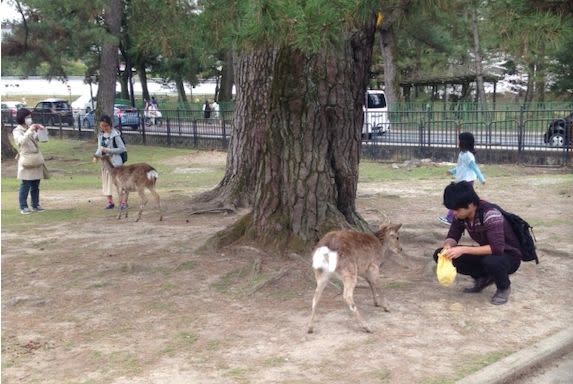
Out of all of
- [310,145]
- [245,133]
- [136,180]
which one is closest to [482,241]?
[310,145]

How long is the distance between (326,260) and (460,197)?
123 centimetres

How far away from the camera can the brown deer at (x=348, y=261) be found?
15.6 feet

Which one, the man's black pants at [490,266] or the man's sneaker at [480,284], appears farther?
the man's sneaker at [480,284]

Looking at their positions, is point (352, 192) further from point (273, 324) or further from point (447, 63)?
point (447, 63)

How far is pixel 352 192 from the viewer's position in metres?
6.88

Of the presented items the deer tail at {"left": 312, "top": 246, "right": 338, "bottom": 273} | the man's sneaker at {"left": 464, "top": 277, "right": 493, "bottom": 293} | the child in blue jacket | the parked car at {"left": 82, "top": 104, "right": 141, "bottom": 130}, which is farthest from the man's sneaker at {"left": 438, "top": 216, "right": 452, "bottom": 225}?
the parked car at {"left": 82, "top": 104, "right": 141, "bottom": 130}

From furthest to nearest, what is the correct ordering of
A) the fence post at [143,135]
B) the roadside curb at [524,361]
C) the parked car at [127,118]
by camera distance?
the parked car at [127,118] < the fence post at [143,135] < the roadside curb at [524,361]

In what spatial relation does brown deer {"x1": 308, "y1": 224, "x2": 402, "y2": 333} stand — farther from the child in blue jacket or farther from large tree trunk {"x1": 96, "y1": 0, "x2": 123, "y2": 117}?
large tree trunk {"x1": 96, "y1": 0, "x2": 123, "y2": 117}

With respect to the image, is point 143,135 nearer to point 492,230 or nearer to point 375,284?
point 375,284

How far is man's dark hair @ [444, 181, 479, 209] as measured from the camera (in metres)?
5.25

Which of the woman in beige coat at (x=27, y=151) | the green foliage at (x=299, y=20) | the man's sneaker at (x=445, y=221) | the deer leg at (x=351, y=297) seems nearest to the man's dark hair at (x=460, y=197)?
the deer leg at (x=351, y=297)

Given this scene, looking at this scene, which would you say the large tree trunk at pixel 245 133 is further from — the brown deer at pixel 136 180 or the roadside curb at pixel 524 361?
the roadside curb at pixel 524 361

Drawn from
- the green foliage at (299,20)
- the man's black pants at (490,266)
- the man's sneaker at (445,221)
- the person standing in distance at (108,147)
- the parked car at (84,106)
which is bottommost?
the man's sneaker at (445,221)

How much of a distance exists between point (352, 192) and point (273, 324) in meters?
2.18
